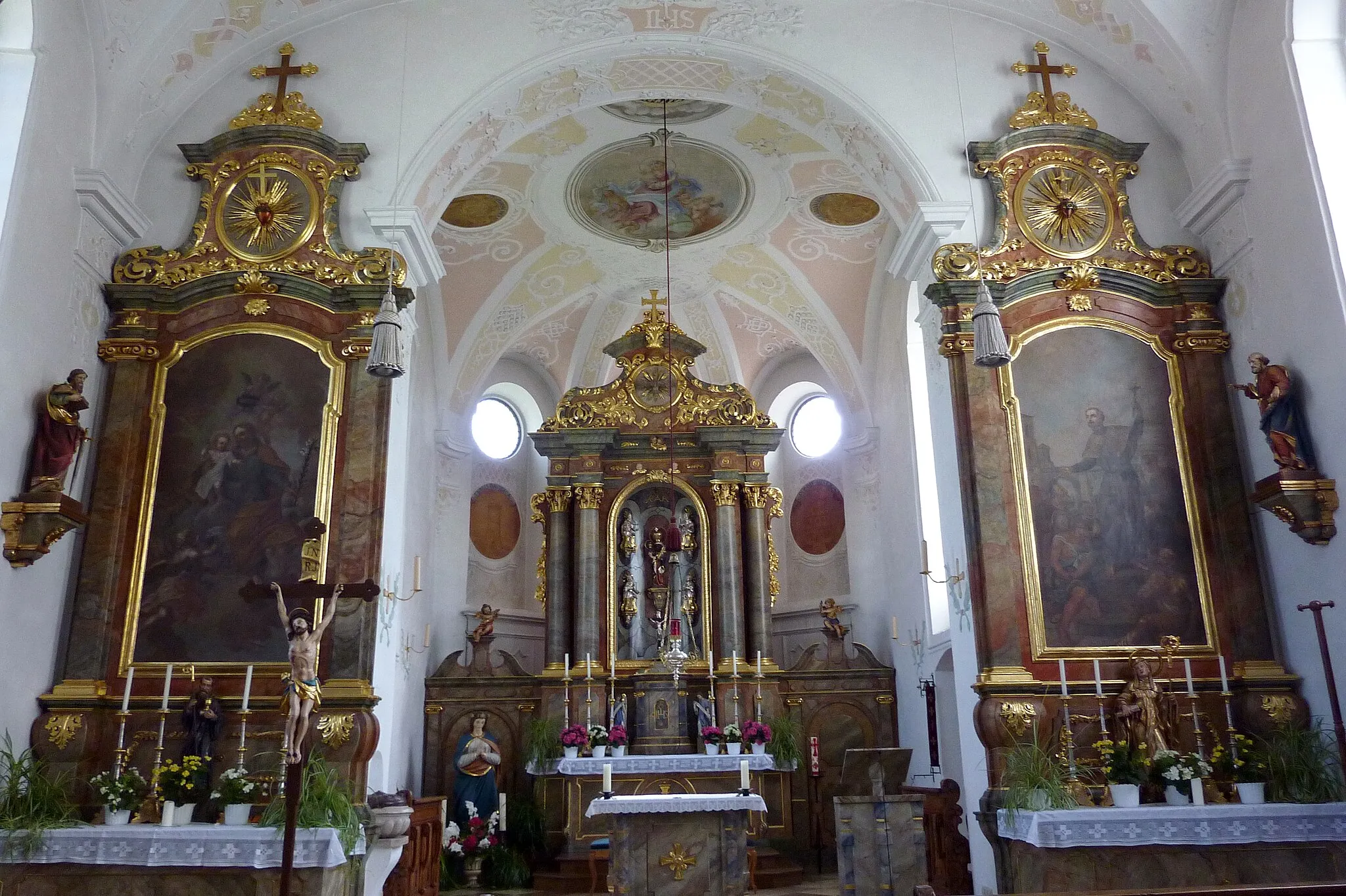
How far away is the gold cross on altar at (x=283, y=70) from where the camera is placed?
401 inches

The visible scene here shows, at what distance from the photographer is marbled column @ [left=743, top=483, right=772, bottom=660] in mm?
14453

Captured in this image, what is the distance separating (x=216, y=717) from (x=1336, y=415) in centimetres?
868

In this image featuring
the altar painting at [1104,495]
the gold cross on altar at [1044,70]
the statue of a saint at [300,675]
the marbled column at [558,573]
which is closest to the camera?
the statue of a saint at [300,675]

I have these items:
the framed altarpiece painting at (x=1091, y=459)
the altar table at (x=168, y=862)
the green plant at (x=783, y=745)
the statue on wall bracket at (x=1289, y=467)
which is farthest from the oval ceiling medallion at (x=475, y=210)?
the statue on wall bracket at (x=1289, y=467)

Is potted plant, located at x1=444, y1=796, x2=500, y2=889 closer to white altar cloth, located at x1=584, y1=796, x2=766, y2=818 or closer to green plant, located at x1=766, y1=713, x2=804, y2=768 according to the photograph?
green plant, located at x1=766, y1=713, x2=804, y2=768

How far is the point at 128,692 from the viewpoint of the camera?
26.9 ft

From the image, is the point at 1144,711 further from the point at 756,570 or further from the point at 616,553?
the point at 616,553

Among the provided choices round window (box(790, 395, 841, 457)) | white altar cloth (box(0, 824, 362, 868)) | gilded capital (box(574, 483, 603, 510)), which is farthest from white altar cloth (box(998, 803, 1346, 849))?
round window (box(790, 395, 841, 457))

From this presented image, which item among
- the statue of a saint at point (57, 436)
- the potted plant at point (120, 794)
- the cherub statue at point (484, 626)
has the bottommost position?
the potted plant at point (120, 794)

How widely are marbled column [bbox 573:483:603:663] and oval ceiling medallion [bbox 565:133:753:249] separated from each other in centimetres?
364

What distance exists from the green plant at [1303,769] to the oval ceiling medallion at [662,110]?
871cm

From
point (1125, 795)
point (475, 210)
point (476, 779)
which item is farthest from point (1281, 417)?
point (475, 210)

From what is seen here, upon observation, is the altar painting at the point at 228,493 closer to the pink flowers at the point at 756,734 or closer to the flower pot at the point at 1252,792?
the pink flowers at the point at 756,734

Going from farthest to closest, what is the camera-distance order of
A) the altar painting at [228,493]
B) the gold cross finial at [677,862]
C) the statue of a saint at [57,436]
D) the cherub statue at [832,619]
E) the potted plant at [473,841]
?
1. the cherub statue at [832,619]
2. the potted plant at [473,841]
3. the altar painting at [228,493]
4. the gold cross finial at [677,862]
5. the statue of a saint at [57,436]
